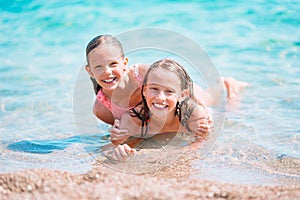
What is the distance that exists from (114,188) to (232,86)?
3465 millimetres

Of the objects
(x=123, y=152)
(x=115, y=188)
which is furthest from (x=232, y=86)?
(x=115, y=188)

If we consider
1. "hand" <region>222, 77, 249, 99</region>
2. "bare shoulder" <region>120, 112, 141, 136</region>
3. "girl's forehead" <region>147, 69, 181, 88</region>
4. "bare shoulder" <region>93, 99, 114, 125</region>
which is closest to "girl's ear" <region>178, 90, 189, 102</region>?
"girl's forehead" <region>147, 69, 181, 88</region>

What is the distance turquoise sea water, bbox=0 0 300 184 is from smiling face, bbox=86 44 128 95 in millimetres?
609

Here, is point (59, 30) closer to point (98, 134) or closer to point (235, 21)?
point (235, 21)

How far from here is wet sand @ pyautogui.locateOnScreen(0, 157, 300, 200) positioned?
2389mm

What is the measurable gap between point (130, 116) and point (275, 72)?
306cm

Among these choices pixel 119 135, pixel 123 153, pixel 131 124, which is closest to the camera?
pixel 123 153

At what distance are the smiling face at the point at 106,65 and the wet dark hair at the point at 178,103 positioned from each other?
294 millimetres

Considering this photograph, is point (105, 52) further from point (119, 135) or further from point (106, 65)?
point (119, 135)

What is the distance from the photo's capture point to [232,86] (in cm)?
561

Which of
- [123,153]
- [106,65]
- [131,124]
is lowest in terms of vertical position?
[123,153]

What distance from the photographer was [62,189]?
243 cm

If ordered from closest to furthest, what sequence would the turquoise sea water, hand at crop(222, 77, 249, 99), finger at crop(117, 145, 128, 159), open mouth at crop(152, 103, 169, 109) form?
1. finger at crop(117, 145, 128, 159)
2. the turquoise sea water
3. open mouth at crop(152, 103, 169, 109)
4. hand at crop(222, 77, 249, 99)

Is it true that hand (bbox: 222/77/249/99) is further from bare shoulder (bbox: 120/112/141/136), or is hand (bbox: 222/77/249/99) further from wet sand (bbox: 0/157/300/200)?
wet sand (bbox: 0/157/300/200)
